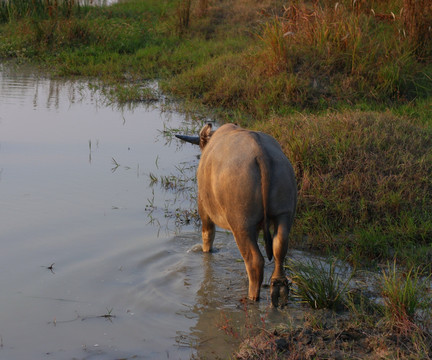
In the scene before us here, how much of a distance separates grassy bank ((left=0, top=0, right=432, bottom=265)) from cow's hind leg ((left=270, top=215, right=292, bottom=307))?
112 centimetres

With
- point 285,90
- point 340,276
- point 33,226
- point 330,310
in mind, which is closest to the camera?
point 330,310

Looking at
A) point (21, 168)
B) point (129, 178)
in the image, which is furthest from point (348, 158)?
point (21, 168)

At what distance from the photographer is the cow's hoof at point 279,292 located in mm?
4266

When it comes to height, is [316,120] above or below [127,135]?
above

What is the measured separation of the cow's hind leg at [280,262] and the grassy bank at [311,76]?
112 centimetres

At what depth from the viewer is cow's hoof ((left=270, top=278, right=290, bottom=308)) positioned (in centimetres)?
427

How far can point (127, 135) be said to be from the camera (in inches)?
348

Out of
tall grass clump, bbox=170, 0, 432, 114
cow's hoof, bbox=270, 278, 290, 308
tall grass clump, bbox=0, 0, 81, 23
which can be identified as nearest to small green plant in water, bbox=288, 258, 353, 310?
cow's hoof, bbox=270, 278, 290, 308

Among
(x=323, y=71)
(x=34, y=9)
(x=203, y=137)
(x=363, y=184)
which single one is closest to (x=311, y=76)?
(x=323, y=71)

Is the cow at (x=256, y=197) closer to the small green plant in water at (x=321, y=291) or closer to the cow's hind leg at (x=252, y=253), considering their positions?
the cow's hind leg at (x=252, y=253)

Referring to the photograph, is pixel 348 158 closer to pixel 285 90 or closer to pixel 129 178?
pixel 129 178

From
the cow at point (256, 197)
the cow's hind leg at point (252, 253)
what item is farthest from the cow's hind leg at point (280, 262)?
the cow's hind leg at point (252, 253)

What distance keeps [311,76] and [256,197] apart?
601 cm

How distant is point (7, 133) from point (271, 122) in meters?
3.54
